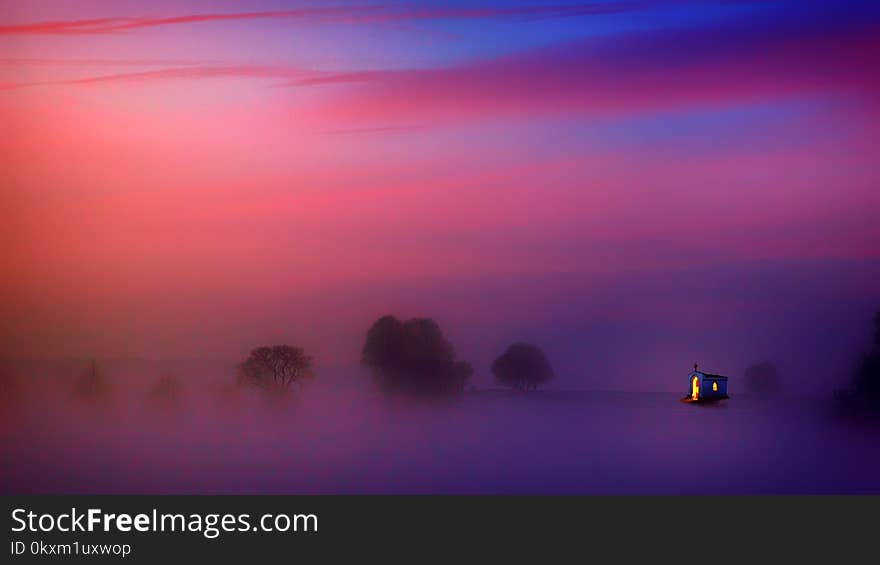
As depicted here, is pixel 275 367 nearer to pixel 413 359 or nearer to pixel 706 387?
pixel 413 359

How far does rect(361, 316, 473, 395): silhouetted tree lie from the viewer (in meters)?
37.2

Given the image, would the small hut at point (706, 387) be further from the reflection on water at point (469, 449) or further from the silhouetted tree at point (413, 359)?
the silhouetted tree at point (413, 359)

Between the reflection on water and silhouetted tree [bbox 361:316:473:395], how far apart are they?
2.27 m

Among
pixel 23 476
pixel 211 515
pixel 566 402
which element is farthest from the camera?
pixel 566 402

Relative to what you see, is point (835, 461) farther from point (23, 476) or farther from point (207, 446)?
point (23, 476)

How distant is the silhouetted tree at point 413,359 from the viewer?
3725cm

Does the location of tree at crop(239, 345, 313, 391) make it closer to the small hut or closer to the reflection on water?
the reflection on water

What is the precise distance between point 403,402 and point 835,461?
12289 millimetres

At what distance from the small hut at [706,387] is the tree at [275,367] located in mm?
10997

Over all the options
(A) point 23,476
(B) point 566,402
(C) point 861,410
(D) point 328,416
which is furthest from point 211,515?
(C) point 861,410

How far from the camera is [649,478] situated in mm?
28812

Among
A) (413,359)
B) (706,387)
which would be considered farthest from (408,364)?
(706,387)

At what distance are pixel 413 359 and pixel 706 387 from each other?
425 inches

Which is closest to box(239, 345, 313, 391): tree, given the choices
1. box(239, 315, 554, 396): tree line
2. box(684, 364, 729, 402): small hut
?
box(239, 315, 554, 396): tree line
